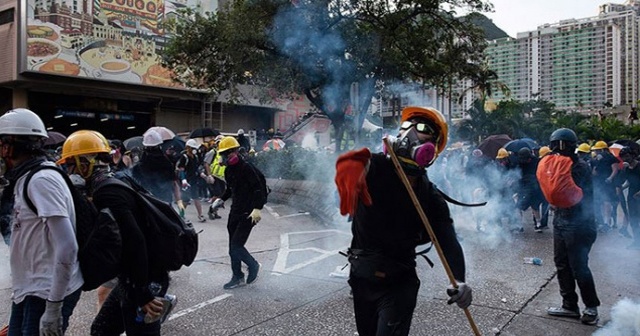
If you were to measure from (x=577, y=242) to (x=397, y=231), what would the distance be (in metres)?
2.74

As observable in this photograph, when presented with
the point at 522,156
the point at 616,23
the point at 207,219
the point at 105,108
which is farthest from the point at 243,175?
the point at 616,23

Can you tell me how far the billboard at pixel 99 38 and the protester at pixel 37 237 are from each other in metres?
23.1

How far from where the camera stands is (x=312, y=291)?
547 centimetres

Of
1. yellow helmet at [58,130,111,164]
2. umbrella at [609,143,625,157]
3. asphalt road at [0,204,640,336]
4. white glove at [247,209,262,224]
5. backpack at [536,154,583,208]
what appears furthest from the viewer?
umbrella at [609,143,625,157]

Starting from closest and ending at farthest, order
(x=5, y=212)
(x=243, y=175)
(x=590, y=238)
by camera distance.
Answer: (x=5, y=212), (x=590, y=238), (x=243, y=175)

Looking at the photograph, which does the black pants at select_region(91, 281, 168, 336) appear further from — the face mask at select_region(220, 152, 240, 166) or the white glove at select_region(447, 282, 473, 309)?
the face mask at select_region(220, 152, 240, 166)

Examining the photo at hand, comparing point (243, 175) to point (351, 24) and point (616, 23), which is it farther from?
point (616, 23)

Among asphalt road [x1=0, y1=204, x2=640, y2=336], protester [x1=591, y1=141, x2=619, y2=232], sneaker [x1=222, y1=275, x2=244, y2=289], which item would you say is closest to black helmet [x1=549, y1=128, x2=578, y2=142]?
asphalt road [x1=0, y1=204, x2=640, y2=336]

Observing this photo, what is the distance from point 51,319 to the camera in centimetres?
236

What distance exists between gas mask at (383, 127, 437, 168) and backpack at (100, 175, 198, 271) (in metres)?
1.20

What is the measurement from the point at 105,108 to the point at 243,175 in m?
30.0

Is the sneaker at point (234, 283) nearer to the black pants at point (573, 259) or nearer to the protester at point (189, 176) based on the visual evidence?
the black pants at point (573, 259)

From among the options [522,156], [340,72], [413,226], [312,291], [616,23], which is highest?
[616,23]

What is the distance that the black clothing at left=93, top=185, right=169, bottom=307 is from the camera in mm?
2549
